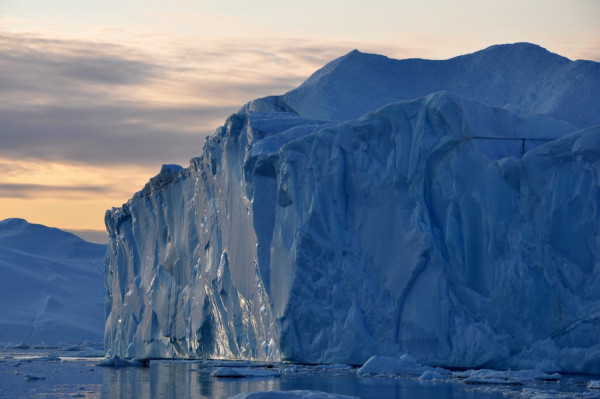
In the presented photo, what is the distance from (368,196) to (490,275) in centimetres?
295

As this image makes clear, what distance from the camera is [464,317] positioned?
1778cm

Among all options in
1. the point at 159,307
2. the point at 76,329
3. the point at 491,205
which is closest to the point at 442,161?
the point at 491,205

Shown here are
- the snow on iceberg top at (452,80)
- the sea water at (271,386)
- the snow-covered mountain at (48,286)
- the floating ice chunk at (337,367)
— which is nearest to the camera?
the sea water at (271,386)

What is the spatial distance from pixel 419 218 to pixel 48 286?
4749cm

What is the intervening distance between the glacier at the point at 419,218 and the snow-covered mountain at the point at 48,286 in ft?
112

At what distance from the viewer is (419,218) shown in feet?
61.2

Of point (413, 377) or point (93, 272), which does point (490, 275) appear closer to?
point (413, 377)

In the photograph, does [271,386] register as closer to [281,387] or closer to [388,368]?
[281,387]

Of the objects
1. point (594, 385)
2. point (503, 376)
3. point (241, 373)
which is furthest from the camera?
point (241, 373)

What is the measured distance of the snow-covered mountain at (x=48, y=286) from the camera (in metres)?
55.8

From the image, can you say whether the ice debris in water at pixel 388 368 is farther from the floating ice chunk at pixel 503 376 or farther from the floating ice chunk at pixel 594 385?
the floating ice chunk at pixel 594 385

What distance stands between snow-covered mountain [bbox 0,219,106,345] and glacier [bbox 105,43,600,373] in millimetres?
34029

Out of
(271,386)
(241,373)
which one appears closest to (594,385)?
(271,386)

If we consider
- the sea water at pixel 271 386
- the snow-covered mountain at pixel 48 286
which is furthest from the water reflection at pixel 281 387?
the snow-covered mountain at pixel 48 286
